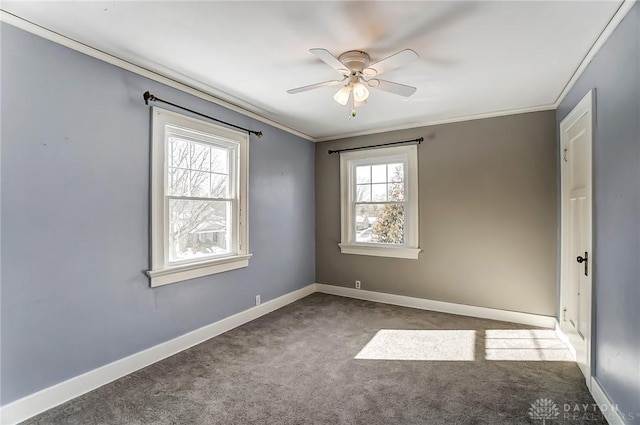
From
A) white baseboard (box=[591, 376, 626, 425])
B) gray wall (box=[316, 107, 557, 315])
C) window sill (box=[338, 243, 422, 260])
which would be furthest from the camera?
window sill (box=[338, 243, 422, 260])

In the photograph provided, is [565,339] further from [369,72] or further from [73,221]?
→ [73,221]

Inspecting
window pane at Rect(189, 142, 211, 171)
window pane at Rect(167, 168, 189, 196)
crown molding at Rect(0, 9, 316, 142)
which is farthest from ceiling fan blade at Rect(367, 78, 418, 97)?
window pane at Rect(167, 168, 189, 196)

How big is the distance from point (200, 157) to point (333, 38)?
1.77m

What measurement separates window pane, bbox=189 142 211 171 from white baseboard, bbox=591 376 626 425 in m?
3.58

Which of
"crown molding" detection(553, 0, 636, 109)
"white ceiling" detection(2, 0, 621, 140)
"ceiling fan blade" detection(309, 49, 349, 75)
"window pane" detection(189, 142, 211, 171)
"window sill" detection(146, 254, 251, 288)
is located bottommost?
"window sill" detection(146, 254, 251, 288)

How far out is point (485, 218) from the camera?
3729 millimetres

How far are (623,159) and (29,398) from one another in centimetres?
386

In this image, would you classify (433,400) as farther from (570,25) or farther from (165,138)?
(165,138)

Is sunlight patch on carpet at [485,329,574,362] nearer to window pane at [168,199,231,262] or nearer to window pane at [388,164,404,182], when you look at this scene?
window pane at [388,164,404,182]

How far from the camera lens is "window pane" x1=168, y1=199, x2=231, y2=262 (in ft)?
9.32

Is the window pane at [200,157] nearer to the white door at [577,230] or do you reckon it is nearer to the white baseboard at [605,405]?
the white door at [577,230]

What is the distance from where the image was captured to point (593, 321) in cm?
214

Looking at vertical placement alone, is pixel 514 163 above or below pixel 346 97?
below

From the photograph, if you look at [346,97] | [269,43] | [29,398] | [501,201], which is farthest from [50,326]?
[501,201]
